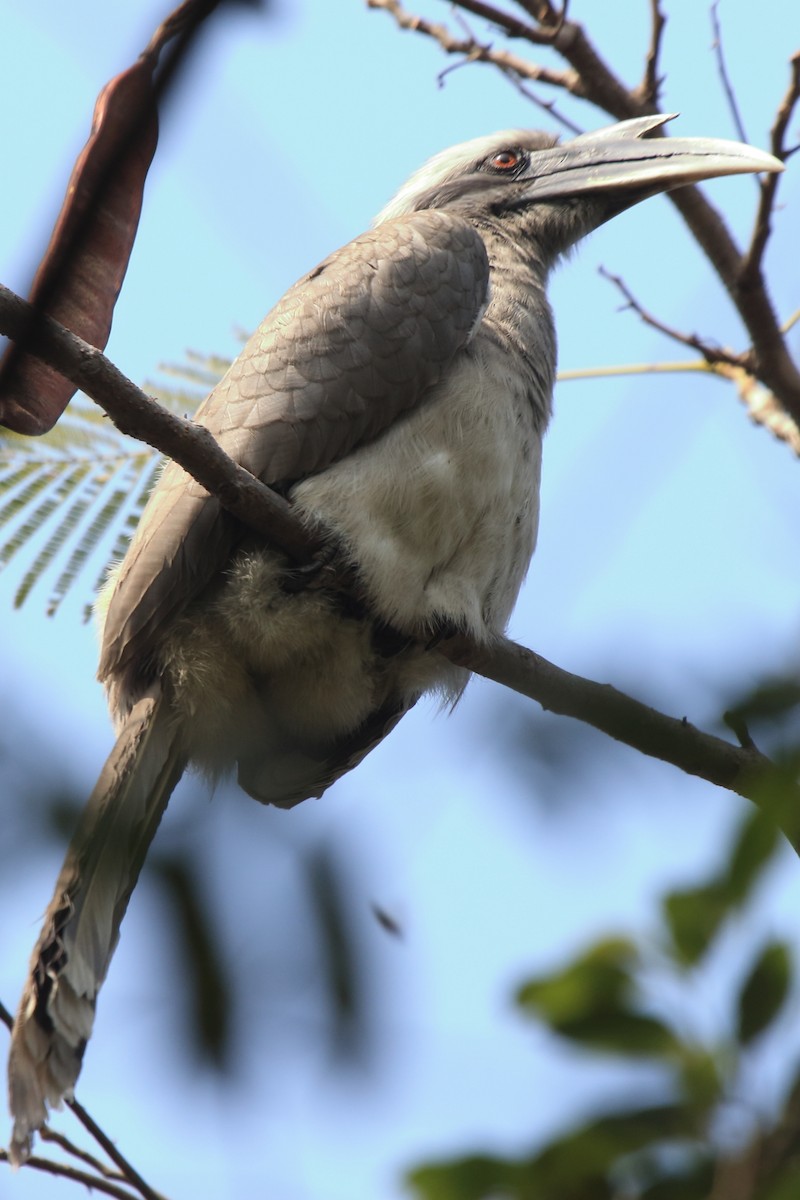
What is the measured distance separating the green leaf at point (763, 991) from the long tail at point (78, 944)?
2.26ft

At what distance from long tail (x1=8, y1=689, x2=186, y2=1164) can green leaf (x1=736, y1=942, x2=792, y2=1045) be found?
69 cm

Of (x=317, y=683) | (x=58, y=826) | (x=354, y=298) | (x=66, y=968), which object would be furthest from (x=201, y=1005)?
(x=354, y=298)

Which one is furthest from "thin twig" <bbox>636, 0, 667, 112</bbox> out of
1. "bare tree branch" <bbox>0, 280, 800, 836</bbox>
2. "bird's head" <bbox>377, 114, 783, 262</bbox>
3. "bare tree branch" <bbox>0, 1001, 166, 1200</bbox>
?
"bare tree branch" <bbox>0, 1001, 166, 1200</bbox>

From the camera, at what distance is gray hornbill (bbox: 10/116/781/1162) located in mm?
4973

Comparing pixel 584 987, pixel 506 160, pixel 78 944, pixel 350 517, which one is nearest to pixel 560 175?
pixel 506 160

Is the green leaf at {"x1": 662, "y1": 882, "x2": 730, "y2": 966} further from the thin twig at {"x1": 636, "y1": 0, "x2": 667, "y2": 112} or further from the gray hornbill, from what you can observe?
the thin twig at {"x1": 636, "y1": 0, "x2": 667, "y2": 112}

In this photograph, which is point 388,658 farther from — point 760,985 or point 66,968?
point 760,985

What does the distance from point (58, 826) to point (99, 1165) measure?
2.84 m

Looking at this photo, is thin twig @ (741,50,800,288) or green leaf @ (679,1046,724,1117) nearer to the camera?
green leaf @ (679,1046,724,1117)

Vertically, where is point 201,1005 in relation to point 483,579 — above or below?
below

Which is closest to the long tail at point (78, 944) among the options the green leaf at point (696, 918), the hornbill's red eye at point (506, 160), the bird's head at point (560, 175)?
the green leaf at point (696, 918)

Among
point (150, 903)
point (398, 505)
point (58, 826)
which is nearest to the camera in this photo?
point (58, 826)

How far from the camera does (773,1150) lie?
1.51m

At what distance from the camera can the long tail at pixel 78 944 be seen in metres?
1.59
